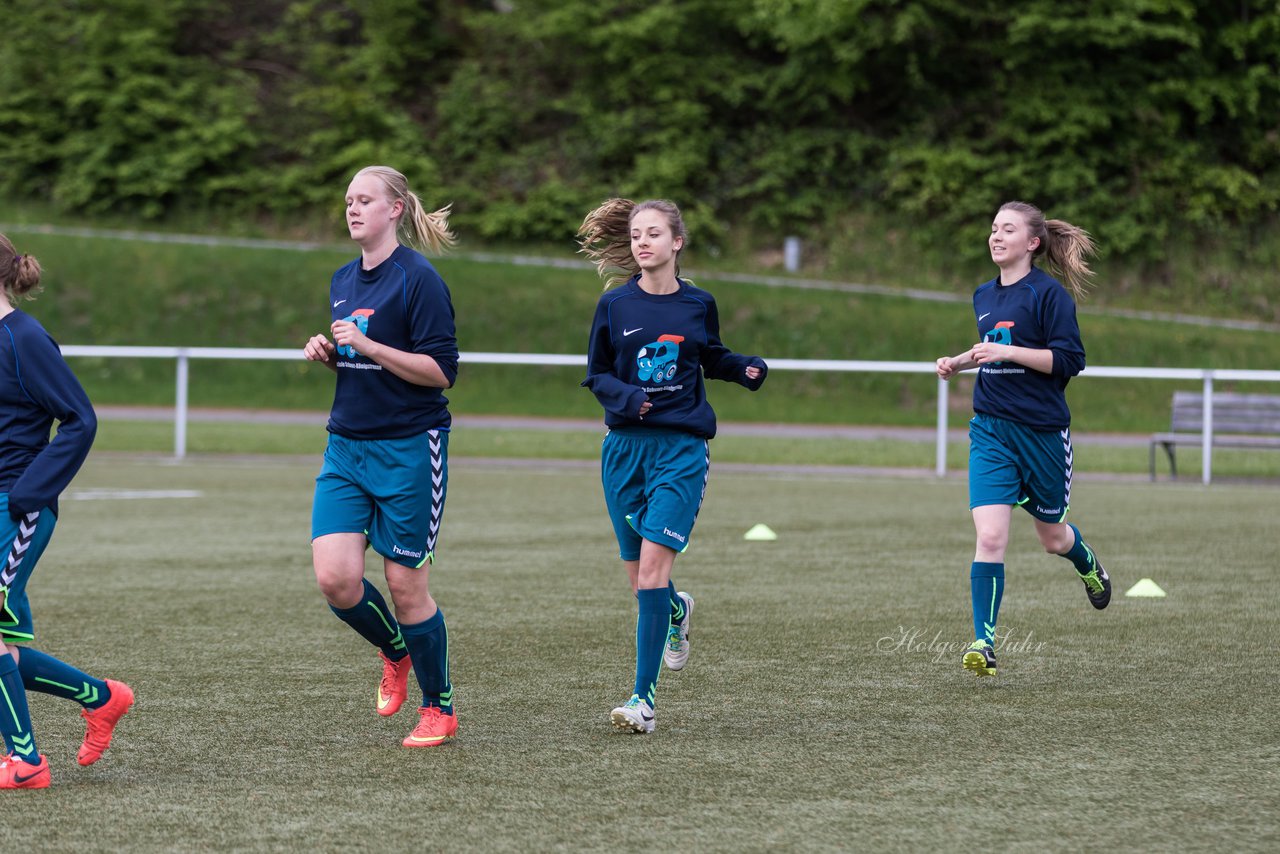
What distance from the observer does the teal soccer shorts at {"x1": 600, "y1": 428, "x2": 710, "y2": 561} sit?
568cm

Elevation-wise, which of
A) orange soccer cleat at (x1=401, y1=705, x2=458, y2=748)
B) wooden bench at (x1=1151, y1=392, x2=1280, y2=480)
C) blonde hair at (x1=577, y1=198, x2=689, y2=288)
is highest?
blonde hair at (x1=577, y1=198, x2=689, y2=288)

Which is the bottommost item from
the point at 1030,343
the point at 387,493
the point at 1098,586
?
the point at 1098,586

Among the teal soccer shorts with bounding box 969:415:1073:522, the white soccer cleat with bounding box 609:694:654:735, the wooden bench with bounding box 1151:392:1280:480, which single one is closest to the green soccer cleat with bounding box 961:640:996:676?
the teal soccer shorts with bounding box 969:415:1073:522

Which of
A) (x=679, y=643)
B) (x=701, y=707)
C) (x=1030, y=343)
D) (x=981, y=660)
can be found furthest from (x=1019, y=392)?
(x=701, y=707)

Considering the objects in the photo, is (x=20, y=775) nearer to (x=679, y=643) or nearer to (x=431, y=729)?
(x=431, y=729)

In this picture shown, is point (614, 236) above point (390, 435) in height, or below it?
above

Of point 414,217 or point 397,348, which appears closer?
point 397,348

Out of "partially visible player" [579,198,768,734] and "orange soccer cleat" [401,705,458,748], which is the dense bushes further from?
"orange soccer cleat" [401,705,458,748]

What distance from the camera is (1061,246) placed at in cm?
701

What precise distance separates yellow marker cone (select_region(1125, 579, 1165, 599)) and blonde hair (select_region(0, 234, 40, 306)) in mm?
5963

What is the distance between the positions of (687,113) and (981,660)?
109 ft

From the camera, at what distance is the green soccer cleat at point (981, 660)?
245 inches

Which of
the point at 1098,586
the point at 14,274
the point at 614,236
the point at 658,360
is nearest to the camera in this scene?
the point at 14,274

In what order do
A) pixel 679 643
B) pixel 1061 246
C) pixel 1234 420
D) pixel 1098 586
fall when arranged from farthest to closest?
pixel 1234 420 < pixel 1098 586 < pixel 1061 246 < pixel 679 643
